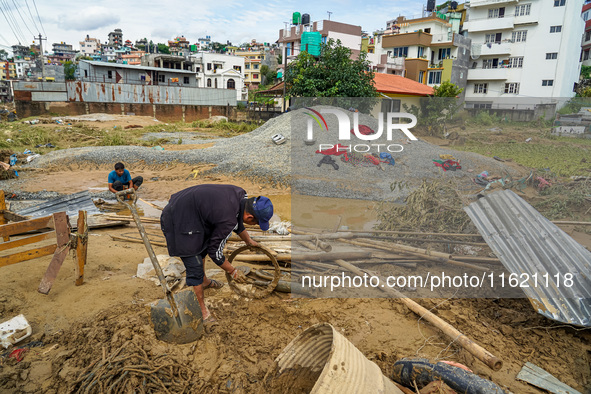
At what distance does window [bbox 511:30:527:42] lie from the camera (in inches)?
1245

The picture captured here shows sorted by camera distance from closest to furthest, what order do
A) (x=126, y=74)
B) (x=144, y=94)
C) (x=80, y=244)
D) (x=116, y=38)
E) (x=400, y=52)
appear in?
(x=80, y=244), (x=400, y=52), (x=144, y=94), (x=126, y=74), (x=116, y=38)

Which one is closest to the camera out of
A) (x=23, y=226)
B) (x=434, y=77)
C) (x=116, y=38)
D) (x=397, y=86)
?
(x=23, y=226)

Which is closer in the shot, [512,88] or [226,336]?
[226,336]

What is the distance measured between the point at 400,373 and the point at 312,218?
6.97 metres

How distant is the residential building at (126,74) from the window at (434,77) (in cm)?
2977

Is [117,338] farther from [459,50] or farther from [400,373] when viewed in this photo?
[459,50]

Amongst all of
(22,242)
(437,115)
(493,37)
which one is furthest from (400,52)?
(22,242)

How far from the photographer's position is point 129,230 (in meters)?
7.05

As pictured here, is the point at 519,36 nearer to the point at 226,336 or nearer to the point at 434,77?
the point at 434,77

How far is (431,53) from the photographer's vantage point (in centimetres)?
3438

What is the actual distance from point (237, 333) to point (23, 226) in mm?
2741

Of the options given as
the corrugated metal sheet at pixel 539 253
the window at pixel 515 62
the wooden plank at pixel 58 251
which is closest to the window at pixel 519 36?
the window at pixel 515 62

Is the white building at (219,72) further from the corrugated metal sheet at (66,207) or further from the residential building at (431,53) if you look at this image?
the corrugated metal sheet at (66,207)

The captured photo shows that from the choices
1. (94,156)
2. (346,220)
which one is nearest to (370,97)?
(346,220)
